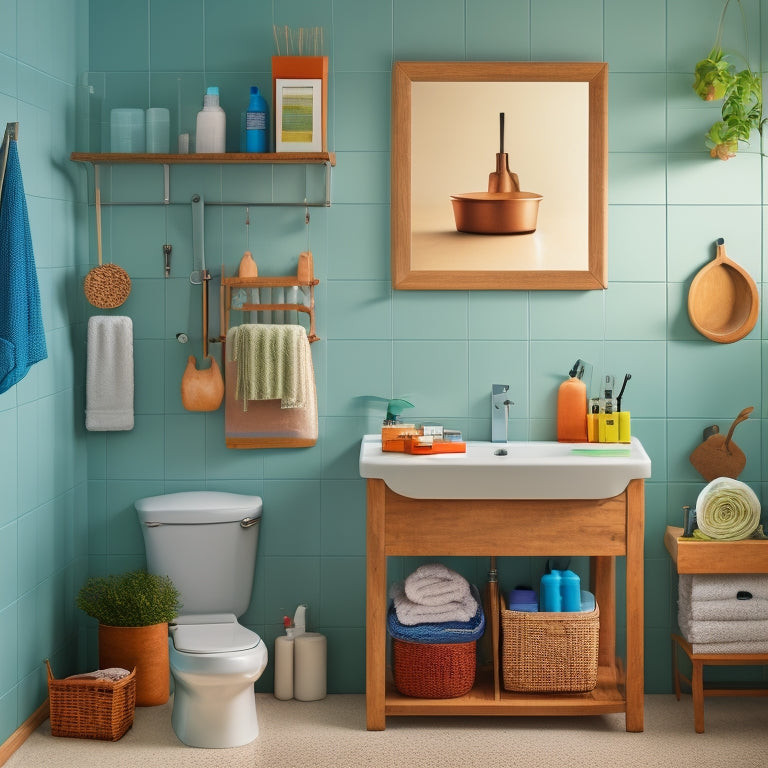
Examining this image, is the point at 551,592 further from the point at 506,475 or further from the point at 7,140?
the point at 7,140

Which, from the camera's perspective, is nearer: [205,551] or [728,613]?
[728,613]

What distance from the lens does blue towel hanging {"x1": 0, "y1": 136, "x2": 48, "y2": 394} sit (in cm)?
257

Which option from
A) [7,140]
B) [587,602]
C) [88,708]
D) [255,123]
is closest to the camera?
[7,140]

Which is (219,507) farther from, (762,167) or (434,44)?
(762,167)

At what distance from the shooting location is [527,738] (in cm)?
304

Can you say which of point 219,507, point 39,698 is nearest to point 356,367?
point 219,507

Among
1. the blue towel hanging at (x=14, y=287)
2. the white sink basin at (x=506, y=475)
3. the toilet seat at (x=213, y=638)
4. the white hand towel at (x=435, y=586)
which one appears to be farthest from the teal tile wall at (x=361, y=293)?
the blue towel hanging at (x=14, y=287)

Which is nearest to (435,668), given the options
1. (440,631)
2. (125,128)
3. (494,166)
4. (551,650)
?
(440,631)

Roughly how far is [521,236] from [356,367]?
0.70 metres

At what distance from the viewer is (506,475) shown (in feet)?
9.59

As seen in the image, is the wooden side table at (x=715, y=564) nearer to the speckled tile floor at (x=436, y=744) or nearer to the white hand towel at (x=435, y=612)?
the speckled tile floor at (x=436, y=744)

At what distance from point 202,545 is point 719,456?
173cm

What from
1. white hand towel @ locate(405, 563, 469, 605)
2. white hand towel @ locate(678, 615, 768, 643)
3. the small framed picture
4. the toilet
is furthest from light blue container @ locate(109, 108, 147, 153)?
white hand towel @ locate(678, 615, 768, 643)

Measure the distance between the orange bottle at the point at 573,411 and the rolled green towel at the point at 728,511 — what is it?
1.44 ft
